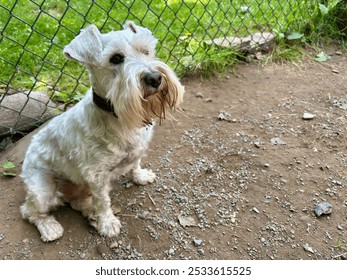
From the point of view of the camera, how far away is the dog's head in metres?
2.26

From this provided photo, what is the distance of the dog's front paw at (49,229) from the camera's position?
293cm

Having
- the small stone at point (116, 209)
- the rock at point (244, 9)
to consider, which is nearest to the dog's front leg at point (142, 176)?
the small stone at point (116, 209)

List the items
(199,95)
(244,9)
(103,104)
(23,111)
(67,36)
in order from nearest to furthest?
(103,104) → (23,111) → (199,95) → (67,36) → (244,9)

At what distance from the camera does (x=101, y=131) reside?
262cm

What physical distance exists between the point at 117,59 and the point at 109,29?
2861 mm

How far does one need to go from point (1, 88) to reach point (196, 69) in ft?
7.53

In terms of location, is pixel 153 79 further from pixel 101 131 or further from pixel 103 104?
pixel 101 131

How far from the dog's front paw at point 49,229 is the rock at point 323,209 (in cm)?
210

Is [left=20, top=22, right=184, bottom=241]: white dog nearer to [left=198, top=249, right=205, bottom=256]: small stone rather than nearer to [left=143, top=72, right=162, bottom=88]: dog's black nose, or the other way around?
[left=143, top=72, right=162, bottom=88]: dog's black nose

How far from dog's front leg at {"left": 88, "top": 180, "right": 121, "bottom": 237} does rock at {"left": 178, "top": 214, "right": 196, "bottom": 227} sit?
1.68 ft

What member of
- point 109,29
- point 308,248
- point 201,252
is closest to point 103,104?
point 201,252

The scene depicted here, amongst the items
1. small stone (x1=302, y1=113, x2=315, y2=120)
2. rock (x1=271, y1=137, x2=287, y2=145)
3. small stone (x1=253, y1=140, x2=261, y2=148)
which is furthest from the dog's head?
small stone (x1=302, y1=113, x2=315, y2=120)

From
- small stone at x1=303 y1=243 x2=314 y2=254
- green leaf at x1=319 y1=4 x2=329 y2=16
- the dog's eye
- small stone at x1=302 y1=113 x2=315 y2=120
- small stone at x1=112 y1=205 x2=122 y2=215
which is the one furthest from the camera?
green leaf at x1=319 y1=4 x2=329 y2=16
